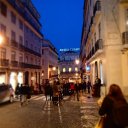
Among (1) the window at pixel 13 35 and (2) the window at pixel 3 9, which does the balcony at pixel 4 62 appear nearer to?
(1) the window at pixel 13 35

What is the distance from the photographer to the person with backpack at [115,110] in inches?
205

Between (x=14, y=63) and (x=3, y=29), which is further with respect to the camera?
(x=14, y=63)

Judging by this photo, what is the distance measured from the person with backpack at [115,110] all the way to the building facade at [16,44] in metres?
32.2

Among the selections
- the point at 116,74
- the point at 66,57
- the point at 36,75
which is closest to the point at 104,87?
the point at 116,74

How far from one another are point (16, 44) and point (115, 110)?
39.5 m

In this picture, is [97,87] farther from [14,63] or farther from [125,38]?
[14,63]

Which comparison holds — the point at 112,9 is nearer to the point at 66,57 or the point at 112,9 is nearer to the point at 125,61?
the point at 125,61

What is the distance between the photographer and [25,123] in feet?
40.6

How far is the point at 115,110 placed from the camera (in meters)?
5.24

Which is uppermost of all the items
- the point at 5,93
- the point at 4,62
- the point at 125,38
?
the point at 125,38

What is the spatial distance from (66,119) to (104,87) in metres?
11.0

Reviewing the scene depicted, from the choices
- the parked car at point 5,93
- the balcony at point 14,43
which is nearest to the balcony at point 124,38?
the parked car at point 5,93

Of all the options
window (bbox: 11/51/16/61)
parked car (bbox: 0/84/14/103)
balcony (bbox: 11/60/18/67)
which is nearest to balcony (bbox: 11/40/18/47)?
window (bbox: 11/51/16/61)

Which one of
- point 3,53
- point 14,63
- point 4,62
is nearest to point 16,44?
point 14,63
